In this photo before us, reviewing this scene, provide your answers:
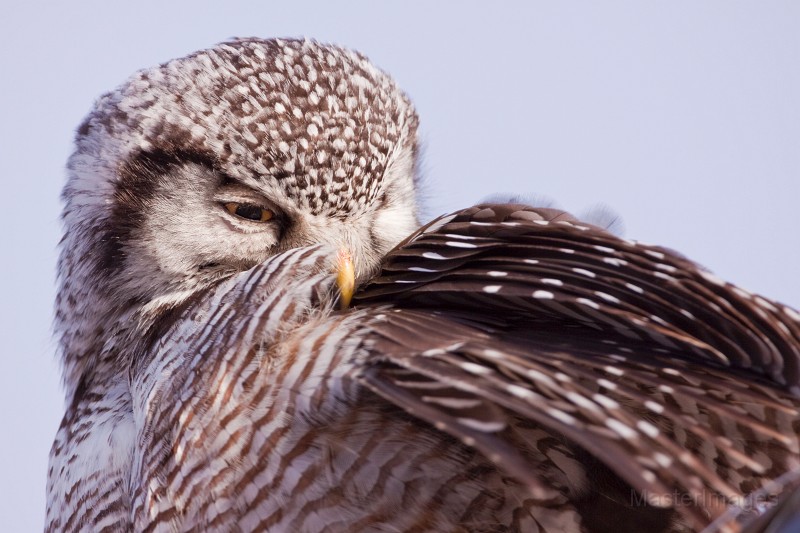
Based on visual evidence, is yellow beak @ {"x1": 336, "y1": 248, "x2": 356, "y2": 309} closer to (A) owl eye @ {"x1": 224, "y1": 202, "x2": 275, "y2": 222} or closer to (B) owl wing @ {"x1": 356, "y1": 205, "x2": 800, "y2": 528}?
(B) owl wing @ {"x1": 356, "y1": 205, "x2": 800, "y2": 528}

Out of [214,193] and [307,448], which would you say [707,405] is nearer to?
[307,448]

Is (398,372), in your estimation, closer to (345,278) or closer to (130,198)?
(345,278)

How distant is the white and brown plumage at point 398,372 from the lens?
2059mm

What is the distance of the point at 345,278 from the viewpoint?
2.61 metres

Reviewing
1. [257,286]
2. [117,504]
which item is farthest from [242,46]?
[117,504]

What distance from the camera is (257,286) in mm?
2635

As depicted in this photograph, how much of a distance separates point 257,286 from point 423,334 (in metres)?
0.65

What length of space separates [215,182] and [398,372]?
1.32 metres

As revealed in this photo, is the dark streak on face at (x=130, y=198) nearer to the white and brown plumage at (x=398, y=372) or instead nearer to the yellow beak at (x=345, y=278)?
the white and brown plumage at (x=398, y=372)

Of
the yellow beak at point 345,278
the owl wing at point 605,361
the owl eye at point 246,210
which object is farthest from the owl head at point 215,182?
the owl wing at point 605,361

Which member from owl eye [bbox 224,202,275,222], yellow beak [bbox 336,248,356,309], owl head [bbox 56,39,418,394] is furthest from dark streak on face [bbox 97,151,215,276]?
yellow beak [bbox 336,248,356,309]

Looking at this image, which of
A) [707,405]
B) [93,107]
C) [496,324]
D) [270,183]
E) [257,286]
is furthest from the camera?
[93,107]

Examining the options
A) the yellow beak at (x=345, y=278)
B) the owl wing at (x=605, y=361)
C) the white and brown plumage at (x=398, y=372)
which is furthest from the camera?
the yellow beak at (x=345, y=278)

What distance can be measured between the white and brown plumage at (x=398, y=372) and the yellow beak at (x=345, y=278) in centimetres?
4
